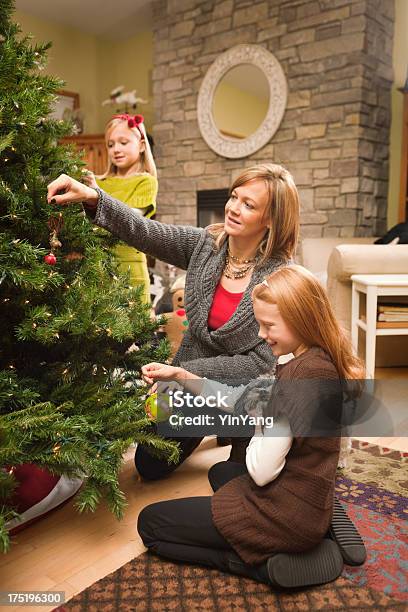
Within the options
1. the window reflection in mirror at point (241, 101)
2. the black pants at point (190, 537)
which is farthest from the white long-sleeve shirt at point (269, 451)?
the window reflection in mirror at point (241, 101)

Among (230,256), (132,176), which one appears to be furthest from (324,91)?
(230,256)

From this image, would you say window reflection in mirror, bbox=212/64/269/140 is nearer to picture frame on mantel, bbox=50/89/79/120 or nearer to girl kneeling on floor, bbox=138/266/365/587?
picture frame on mantel, bbox=50/89/79/120

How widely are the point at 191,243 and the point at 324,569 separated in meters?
0.93

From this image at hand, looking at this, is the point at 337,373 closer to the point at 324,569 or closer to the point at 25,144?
the point at 324,569

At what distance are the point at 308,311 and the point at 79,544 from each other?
2.67 feet

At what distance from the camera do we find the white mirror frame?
4.51m

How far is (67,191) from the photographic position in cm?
118

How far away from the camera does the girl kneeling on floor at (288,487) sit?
111 cm

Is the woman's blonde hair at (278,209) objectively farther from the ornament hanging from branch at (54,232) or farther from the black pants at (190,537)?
the black pants at (190,537)

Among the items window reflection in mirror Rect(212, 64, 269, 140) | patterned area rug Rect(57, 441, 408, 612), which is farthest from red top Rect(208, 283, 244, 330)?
window reflection in mirror Rect(212, 64, 269, 140)

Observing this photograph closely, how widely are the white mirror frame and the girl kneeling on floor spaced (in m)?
3.75

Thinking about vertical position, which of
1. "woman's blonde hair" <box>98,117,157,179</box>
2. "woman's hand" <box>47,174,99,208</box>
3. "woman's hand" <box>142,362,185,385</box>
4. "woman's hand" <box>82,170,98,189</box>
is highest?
"woman's blonde hair" <box>98,117,157,179</box>

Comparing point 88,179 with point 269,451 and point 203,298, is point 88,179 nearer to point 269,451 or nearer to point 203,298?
point 203,298
